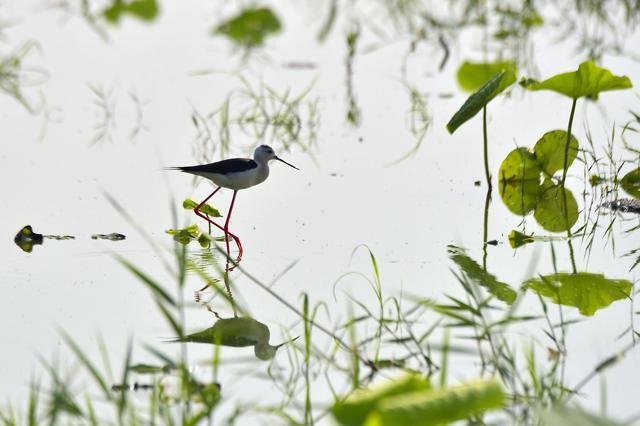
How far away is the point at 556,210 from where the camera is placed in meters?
6.23

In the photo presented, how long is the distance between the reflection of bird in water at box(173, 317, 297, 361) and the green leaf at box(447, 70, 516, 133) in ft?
5.44

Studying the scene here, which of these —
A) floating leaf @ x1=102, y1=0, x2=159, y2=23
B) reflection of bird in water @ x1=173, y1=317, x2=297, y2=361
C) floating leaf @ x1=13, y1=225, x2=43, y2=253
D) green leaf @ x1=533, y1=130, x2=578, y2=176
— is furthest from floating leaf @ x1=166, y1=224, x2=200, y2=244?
floating leaf @ x1=102, y1=0, x2=159, y2=23

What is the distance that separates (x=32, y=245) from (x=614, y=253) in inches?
100

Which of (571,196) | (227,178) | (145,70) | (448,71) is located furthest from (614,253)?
(145,70)

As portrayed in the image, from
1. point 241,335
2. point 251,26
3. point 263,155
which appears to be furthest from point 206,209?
point 251,26

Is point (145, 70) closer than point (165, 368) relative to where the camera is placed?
No

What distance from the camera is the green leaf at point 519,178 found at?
6.45m

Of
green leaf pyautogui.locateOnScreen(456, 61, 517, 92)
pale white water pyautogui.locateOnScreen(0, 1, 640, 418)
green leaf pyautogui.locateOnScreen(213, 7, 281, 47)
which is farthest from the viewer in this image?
green leaf pyautogui.locateOnScreen(213, 7, 281, 47)

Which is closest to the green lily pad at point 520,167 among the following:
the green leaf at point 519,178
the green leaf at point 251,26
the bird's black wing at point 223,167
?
the green leaf at point 519,178

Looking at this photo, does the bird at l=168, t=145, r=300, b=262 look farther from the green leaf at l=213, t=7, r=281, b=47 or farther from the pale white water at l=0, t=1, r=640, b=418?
the green leaf at l=213, t=7, r=281, b=47

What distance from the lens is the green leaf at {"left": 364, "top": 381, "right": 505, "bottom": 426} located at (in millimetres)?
2783

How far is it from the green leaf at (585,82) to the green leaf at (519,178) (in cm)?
56

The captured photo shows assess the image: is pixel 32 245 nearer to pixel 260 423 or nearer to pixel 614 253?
pixel 260 423

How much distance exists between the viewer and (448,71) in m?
9.12
